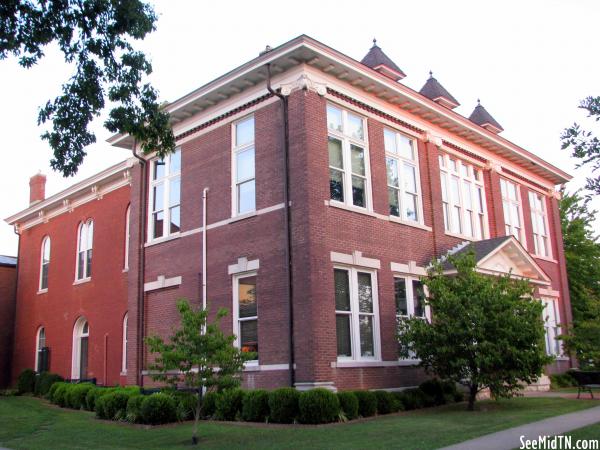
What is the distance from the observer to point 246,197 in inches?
761

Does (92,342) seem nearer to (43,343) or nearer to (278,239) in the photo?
(43,343)

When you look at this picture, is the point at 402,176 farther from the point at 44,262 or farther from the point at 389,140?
the point at 44,262

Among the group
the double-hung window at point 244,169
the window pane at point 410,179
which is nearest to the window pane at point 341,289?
the double-hung window at point 244,169

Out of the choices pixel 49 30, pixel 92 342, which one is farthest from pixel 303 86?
pixel 92 342

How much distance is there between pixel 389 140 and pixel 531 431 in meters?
11.3

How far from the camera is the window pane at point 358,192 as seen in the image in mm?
18953

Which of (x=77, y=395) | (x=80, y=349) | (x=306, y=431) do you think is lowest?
(x=306, y=431)

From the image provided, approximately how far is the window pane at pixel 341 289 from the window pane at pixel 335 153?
124 inches

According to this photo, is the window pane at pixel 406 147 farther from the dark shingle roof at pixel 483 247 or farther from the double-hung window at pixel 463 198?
the dark shingle roof at pixel 483 247

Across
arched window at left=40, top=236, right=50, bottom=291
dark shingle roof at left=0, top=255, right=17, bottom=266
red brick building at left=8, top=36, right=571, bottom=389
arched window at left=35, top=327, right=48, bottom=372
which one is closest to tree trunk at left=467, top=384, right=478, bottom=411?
red brick building at left=8, top=36, right=571, bottom=389

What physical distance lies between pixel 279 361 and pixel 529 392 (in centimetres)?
1085

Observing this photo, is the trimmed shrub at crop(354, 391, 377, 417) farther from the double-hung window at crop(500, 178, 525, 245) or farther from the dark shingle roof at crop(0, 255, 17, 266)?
the dark shingle roof at crop(0, 255, 17, 266)

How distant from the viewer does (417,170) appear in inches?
854

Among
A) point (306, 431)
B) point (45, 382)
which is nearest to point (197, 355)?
point (306, 431)
